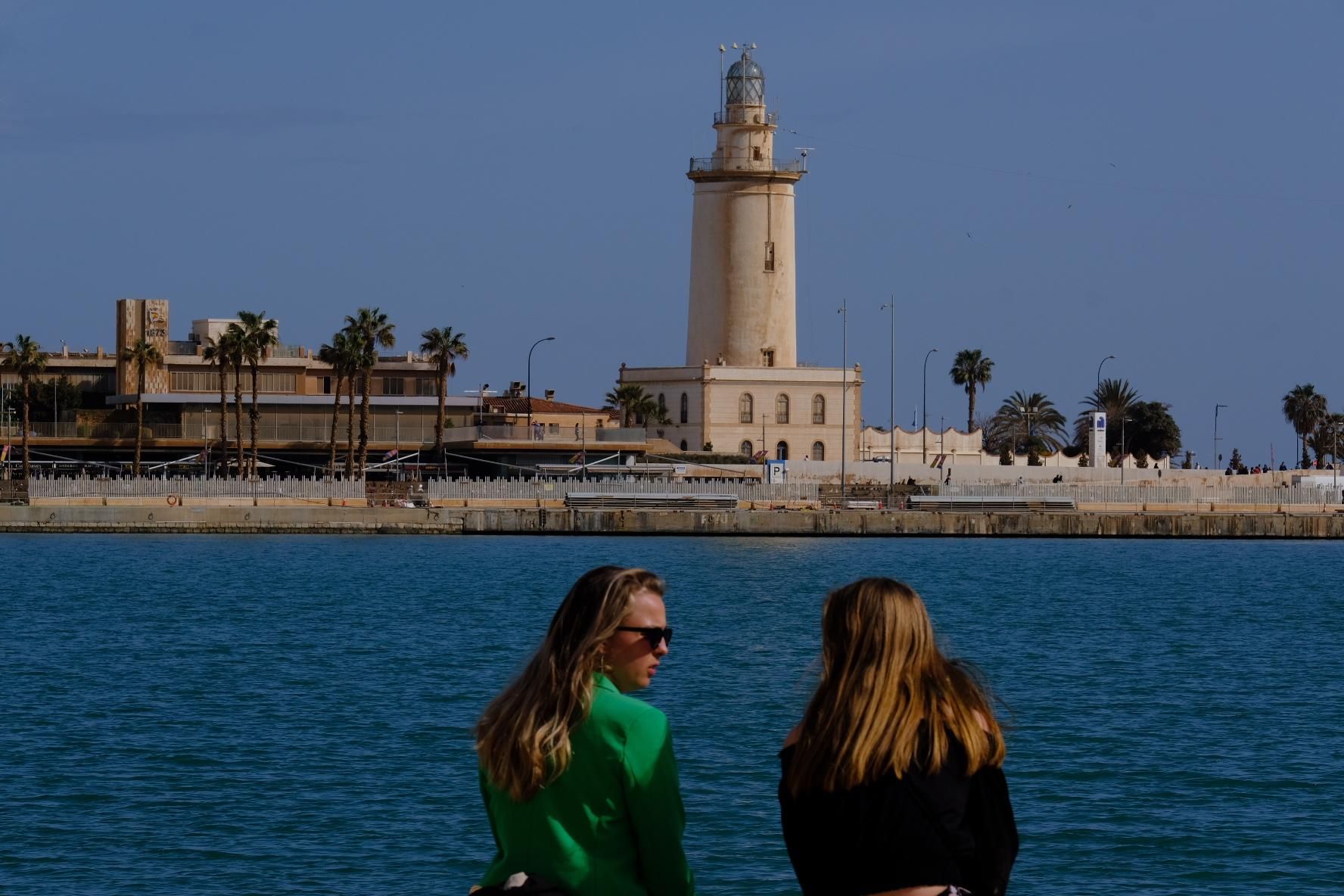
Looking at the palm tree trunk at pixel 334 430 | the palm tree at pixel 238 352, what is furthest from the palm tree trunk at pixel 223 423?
the palm tree trunk at pixel 334 430

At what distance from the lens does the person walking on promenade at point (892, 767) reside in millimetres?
5066

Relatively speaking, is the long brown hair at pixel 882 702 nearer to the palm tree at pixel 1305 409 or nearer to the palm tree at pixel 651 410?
the palm tree at pixel 651 410

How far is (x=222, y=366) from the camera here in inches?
2980

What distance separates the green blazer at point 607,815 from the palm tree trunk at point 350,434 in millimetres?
69589

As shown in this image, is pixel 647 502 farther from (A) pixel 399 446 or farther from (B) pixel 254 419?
(B) pixel 254 419

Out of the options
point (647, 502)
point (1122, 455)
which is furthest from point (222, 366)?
point (1122, 455)

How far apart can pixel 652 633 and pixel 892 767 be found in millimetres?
720

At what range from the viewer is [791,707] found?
2447 centimetres

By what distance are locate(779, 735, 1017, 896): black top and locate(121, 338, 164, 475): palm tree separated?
2863 inches

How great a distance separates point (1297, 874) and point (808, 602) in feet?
95.6

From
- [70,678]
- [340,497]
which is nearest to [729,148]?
[340,497]

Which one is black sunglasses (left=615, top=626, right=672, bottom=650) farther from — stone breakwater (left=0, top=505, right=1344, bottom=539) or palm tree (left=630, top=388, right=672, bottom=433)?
palm tree (left=630, top=388, right=672, bottom=433)

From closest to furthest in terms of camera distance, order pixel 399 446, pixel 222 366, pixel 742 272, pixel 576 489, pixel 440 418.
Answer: pixel 576 489, pixel 222 366, pixel 440 418, pixel 742 272, pixel 399 446

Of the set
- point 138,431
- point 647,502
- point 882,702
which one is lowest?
point 882,702
